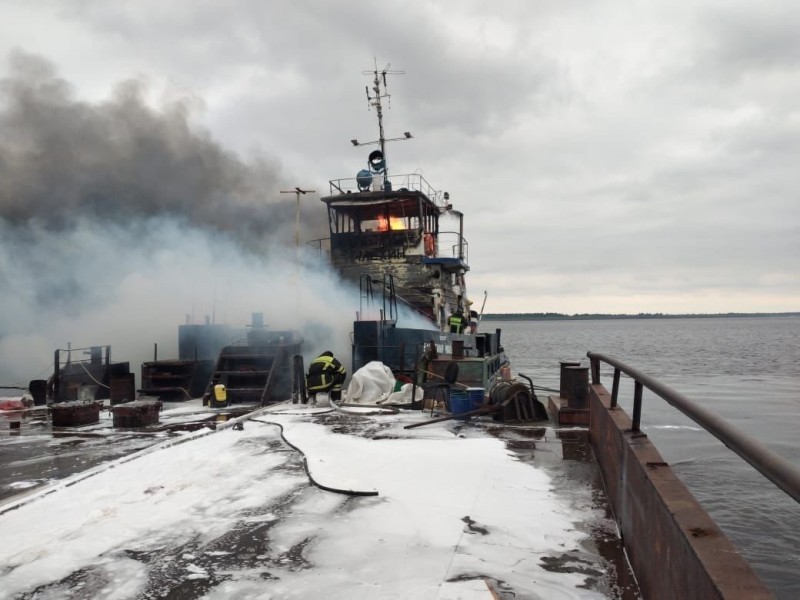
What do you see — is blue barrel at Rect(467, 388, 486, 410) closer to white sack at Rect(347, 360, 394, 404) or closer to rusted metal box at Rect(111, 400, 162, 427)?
white sack at Rect(347, 360, 394, 404)

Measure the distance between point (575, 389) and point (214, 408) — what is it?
8085mm

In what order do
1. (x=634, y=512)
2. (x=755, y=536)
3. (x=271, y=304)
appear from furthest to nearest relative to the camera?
(x=271, y=304), (x=755, y=536), (x=634, y=512)

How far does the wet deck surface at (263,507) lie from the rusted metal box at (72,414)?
0.28 meters

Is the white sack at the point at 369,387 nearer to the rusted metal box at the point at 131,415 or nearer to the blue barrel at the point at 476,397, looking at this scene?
the blue barrel at the point at 476,397

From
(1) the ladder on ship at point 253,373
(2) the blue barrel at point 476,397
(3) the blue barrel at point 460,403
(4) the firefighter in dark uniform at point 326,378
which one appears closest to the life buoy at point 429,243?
(1) the ladder on ship at point 253,373

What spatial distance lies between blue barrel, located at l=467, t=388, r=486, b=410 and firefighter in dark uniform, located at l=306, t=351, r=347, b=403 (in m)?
3.51

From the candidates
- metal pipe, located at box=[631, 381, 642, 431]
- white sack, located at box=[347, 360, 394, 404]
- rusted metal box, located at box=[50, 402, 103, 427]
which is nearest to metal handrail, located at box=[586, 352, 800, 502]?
metal pipe, located at box=[631, 381, 642, 431]

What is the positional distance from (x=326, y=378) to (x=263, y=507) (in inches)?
286

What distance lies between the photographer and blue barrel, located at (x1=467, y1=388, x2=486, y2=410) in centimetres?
1059

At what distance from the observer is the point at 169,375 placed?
1501 centimetres

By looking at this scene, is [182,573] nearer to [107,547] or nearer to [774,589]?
[107,547]

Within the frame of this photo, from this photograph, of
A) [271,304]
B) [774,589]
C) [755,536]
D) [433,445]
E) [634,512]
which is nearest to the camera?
[634,512]

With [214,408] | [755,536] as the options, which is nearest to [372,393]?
[214,408]

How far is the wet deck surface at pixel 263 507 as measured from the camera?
154 inches
